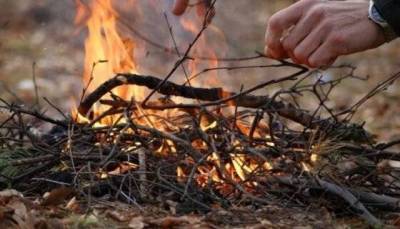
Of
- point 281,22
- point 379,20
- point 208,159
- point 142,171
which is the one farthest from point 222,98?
point 379,20

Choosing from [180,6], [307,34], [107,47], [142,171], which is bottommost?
[142,171]

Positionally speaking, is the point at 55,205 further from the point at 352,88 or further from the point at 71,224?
the point at 352,88

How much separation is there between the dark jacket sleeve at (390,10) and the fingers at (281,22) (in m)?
0.28

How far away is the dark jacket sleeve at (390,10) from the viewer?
2.79m

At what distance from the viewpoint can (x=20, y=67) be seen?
923 cm

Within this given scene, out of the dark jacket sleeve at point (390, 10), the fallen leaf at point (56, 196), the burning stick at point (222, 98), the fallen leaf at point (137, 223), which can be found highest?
the dark jacket sleeve at point (390, 10)

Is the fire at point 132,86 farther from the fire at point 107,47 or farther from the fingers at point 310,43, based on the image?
the fingers at point 310,43

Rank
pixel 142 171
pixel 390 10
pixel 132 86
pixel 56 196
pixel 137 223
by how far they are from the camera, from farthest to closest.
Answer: pixel 132 86 → pixel 142 171 → pixel 56 196 → pixel 390 10 → pixel 137 223

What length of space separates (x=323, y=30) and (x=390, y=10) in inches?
10.2

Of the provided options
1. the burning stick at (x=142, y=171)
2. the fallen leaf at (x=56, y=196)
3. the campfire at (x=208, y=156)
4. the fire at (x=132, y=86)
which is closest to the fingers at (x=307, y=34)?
the campfire at (x=208, y=156)

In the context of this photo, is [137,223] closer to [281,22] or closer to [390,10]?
[281,22]

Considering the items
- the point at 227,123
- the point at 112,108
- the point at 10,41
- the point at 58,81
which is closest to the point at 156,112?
the point at 112,108

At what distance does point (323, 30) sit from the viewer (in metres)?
2.83

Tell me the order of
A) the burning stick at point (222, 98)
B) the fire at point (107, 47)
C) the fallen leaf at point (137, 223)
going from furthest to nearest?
1. the fire at point (107, 47)
2. the burning stick at point (222, 98)
3. the fallen leaf at point (137, 223)
